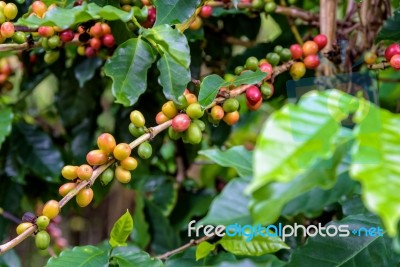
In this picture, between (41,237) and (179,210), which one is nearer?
(41,237)

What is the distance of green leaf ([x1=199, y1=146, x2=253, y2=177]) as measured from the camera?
59cm

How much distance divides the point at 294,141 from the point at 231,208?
0.41ft

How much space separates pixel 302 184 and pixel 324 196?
9 centimetres

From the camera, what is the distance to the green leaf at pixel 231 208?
50 centimetres

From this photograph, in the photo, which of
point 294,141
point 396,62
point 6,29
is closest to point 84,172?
point 6,29

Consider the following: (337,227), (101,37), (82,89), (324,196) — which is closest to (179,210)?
(82,89)

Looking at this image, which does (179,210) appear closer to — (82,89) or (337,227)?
(82,89)

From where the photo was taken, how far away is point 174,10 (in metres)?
0.79

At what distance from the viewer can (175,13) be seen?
79 centimetres

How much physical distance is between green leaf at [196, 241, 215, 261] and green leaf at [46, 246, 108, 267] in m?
0.12

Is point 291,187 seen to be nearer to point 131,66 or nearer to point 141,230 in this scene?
point 131,66

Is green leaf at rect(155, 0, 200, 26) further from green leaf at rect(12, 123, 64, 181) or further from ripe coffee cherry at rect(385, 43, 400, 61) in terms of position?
green leaf at rect(12, 123, 64, 181)

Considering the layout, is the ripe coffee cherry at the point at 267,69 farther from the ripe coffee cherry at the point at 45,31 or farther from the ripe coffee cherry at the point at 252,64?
the ripe coffee cherry at the point at 45,31

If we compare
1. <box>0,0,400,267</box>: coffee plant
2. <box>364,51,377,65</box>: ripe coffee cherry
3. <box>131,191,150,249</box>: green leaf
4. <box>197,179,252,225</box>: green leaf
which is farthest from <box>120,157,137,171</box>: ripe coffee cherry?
<box>131,191,150,249</box>: green leaf
